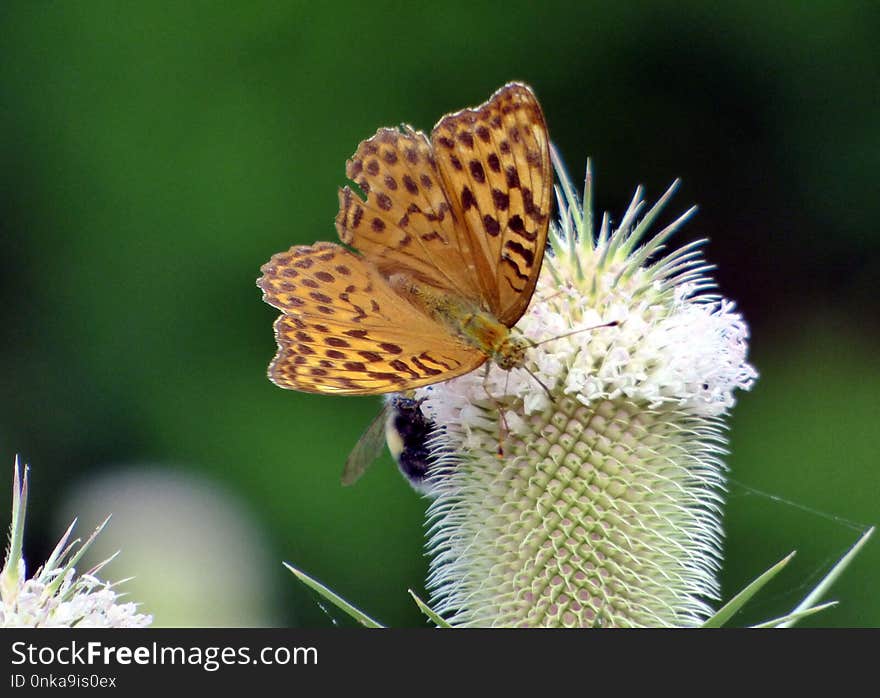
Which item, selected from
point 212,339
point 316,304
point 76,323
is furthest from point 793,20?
point 316,304

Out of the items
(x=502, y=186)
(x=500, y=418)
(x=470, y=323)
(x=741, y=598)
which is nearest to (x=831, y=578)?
(x=741, y=598)

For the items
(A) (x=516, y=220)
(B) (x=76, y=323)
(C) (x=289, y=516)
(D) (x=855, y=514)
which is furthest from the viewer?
(B) (x=76, y=323)

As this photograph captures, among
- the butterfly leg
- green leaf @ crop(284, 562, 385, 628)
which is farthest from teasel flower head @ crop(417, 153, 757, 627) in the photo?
green leaf @ crop(284, 562, 385, 628)

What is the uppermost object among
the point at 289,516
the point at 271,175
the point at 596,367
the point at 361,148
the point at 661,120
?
the point at 661,120

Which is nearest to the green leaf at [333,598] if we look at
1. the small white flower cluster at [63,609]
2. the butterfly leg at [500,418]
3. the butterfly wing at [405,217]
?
the small white flower cluster at [63,609]

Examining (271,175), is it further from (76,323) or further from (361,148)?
(361,148)

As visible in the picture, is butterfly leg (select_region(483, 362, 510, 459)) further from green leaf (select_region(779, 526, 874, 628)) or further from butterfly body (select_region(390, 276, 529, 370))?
green leaf (select_region(779, 526, 874, 628))

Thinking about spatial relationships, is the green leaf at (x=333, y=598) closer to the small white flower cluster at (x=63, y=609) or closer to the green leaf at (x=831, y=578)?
the small white flower cluster at (x=63, y=609)

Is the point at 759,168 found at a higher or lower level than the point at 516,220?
higher
